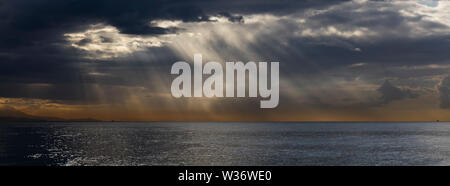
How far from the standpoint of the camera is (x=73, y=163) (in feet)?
198

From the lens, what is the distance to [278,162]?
60188 mm
